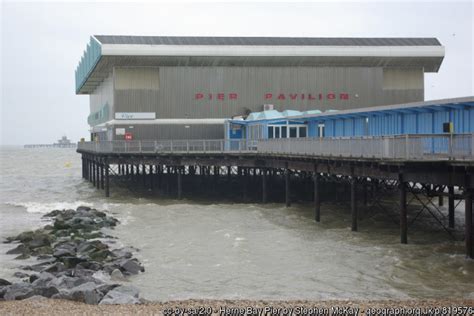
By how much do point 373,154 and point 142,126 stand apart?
33.5 m

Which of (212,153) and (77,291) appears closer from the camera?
(77,291)

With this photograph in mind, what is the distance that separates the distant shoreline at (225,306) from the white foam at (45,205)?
29.0 metres

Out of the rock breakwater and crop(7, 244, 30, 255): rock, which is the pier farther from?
crop(7, 244, 30, 255): rock

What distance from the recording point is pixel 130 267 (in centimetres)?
2228

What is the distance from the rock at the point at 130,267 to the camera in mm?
22172

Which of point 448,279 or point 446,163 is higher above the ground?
point 446,163

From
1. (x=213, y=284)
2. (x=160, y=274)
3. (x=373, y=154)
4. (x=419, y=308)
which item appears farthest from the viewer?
(x=373, y=154)

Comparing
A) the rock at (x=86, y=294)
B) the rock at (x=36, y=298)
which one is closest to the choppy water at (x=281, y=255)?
the rock at (x=86, y=294)

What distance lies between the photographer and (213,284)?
20625mm

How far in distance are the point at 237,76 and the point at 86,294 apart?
145 ft

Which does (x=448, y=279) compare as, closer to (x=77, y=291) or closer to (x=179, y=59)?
(x=77, y=291)

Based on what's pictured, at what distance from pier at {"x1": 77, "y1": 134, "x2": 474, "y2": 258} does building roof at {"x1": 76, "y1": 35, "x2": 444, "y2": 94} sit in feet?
26.8

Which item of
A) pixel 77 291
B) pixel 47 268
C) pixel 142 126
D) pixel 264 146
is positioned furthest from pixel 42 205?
pixel 77 291

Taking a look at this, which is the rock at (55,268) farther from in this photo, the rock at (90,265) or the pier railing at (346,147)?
the pier railing at (346,147)
